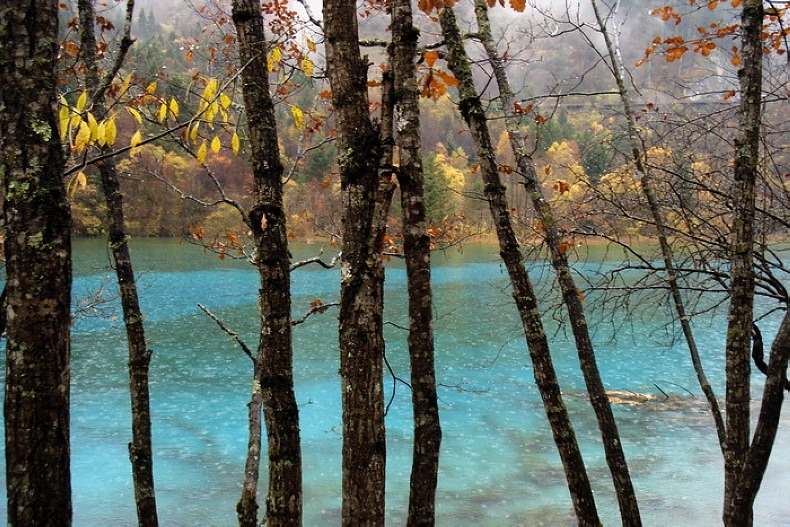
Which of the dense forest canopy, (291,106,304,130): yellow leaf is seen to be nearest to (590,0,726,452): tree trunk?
the dense forest canopy

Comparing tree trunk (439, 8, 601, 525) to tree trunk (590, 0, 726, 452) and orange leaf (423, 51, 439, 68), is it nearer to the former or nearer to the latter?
orange leaf (423, 51, 439, 68)

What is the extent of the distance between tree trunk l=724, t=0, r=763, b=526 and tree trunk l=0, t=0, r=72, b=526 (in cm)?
303

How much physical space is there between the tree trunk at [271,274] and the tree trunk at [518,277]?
3.42ft

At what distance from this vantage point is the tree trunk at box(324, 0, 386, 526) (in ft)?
7.11

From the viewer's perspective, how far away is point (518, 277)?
130 inches

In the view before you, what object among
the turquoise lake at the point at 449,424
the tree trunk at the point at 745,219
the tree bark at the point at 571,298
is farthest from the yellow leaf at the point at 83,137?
the tree bark at the point at 571,298

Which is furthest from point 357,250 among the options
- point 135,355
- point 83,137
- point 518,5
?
point 135,355

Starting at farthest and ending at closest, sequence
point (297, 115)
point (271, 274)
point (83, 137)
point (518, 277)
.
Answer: point (518, 277)
point (271, 274)
point (297, 115)
point (83, 137)

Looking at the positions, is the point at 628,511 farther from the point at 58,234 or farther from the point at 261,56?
the point at 58,234

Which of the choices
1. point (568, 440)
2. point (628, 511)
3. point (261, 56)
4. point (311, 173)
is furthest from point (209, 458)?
point (311, 173)

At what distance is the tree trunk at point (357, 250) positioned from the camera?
2.17 metres

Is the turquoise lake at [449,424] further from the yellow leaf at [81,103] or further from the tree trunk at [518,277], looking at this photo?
the yellow leaf at [81,103]

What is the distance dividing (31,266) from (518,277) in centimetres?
226

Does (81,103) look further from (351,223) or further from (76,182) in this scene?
(351,223)
